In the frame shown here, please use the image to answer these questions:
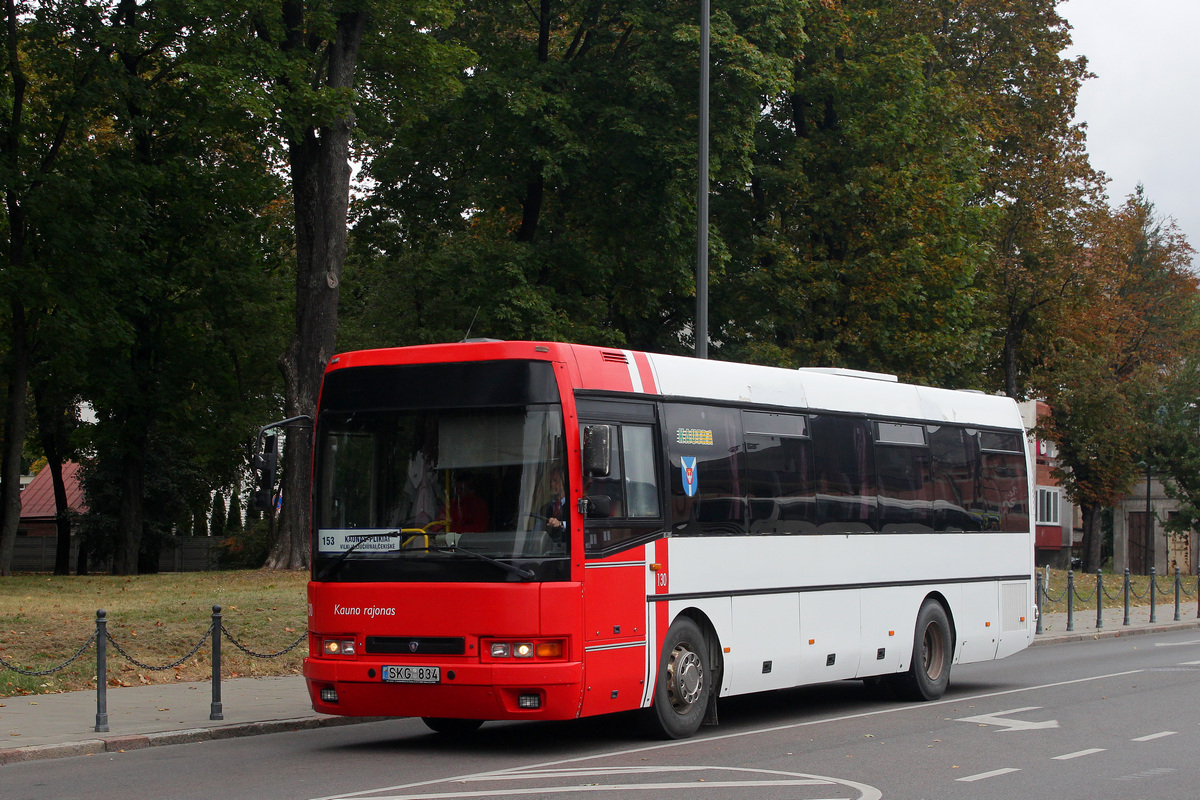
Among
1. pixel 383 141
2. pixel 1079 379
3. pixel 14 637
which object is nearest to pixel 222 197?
pixel 383 141

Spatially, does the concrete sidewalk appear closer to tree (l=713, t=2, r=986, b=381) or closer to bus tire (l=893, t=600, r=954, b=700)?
bus tire (l=893, t=600, r=954, b=700)

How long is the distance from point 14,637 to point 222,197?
1985cm

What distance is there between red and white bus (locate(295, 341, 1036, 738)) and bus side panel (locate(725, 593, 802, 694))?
0.07 feet

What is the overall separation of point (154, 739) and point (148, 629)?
623 cm

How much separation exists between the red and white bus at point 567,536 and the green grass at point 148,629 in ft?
17.3

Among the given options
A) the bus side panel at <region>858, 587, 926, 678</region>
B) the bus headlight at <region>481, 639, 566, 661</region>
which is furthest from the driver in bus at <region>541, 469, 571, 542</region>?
the bus side panel at <region>858, 587, 926, 678</region>

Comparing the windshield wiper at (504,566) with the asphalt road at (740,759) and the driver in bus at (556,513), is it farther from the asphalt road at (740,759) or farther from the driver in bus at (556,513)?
the asphalt road at (740,759)

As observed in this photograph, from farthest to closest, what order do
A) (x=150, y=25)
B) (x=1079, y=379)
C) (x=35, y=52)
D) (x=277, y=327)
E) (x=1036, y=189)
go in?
(x=1079, y=379) < (x=277, y=327) < (x=1036, y=189) < (x=35, y=52) < (x=150, y=25)

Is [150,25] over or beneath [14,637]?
over

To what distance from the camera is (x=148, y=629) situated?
17.9m

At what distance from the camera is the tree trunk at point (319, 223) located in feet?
86.9

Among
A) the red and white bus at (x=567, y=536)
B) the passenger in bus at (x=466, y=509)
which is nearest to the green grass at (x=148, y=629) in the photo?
the red and white bus at (x=567, y=536)

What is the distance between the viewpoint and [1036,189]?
127 feet

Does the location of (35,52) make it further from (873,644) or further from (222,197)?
(873,644)
